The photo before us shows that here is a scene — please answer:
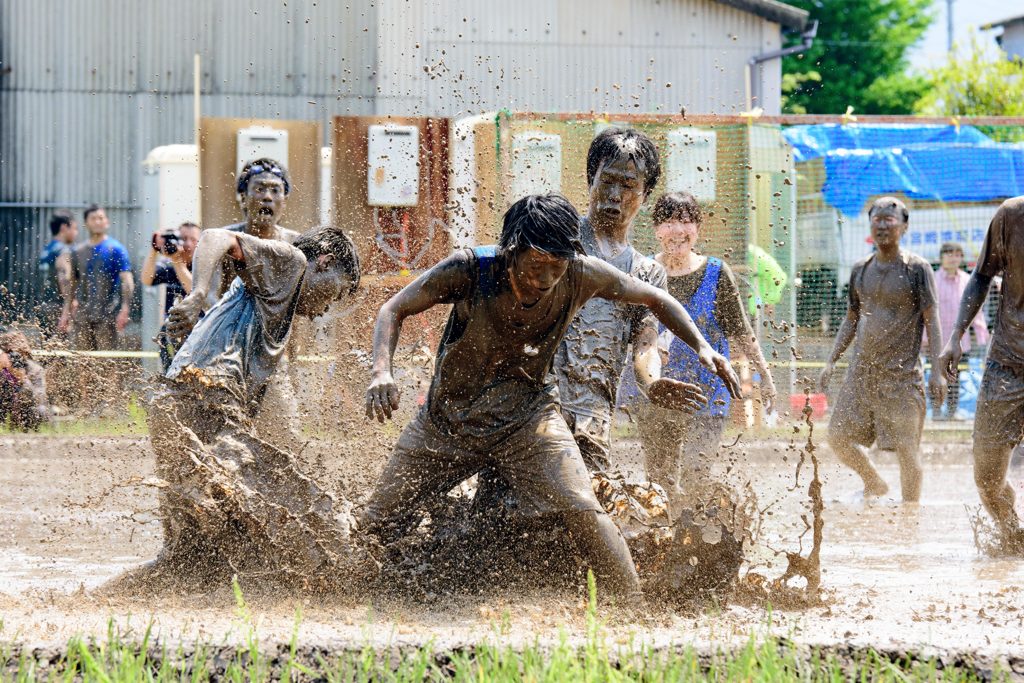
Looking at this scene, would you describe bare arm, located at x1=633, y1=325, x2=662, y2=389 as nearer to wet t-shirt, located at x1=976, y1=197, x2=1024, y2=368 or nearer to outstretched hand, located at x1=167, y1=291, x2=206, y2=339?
outstretched hand, located at x1=167, y1=291, x2=206, y2=339

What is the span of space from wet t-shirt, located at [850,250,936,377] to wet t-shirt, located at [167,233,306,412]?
4.87 m

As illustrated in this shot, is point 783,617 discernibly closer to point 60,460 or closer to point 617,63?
point 60,460

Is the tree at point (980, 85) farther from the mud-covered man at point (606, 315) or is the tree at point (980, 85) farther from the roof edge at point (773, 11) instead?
the mud-covered man at point (606, 315)

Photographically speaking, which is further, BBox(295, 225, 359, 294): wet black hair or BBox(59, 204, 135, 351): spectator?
BBox(59, 204, 135, 351): spectator

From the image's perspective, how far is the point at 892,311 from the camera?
10.6 m

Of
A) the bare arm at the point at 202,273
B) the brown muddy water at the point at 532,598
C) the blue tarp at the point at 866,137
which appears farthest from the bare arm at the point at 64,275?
the bare arm at the point at 202,273

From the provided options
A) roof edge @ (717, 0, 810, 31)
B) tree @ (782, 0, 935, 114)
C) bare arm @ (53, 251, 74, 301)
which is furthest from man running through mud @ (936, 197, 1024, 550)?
tree @ (782, 0, 935, 114)

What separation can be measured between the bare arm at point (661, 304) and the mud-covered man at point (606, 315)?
0.49 meters

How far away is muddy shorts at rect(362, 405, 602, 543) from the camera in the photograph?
19.0ft

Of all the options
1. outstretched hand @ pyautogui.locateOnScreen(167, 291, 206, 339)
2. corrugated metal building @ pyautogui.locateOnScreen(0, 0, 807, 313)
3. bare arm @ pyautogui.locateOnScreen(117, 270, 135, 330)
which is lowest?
outstretched hand @ pyautogui.locateOnScreen(167, 291, 206, 339)

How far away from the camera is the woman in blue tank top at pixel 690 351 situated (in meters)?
7.88

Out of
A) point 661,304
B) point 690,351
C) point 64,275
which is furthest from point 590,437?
point 64,275

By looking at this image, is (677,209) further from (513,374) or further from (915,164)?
(915,164)

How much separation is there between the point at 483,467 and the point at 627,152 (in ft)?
4.72
